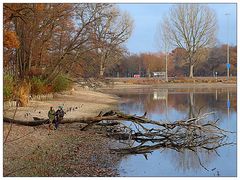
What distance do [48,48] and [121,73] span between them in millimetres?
45922

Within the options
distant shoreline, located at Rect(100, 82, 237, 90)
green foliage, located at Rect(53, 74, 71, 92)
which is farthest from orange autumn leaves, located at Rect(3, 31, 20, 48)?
distant shoreline, located at Rect(100, 82, 237, 90)

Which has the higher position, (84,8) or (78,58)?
(84,8)

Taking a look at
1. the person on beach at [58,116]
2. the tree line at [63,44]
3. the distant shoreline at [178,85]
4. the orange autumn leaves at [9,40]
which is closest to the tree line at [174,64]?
the distant shoreline at [178,85]

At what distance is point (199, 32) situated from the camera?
67.8 metres

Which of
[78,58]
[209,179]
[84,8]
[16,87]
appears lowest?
[209,179]

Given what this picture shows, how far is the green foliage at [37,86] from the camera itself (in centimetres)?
2871

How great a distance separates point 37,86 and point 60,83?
5.18 m

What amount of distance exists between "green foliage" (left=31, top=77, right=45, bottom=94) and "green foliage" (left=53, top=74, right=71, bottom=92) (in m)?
3.21

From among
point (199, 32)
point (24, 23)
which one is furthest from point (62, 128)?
point (199, 32)

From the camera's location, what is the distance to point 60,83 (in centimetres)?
3397

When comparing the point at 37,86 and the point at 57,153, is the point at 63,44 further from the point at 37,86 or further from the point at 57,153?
the point at 57,153

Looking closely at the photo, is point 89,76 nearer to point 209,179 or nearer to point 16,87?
point 16,87

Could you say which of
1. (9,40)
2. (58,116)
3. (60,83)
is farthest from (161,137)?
(60,83)

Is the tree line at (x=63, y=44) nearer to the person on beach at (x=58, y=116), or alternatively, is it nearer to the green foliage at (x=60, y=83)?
the green foliage at (x=60, y=83)
